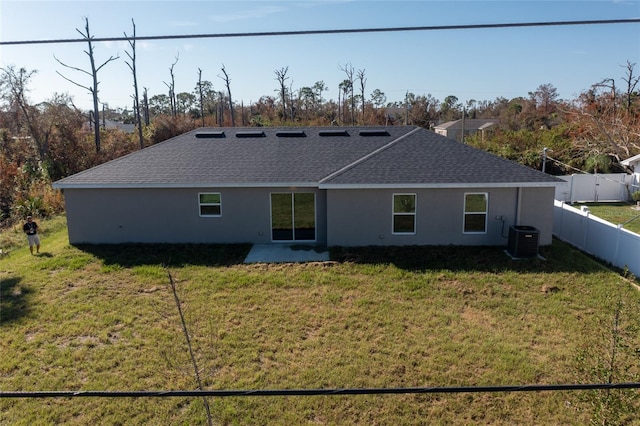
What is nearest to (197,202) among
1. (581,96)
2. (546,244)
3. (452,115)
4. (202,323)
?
(202,323)

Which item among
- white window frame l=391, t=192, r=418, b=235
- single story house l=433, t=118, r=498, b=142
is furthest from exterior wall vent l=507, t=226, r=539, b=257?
single story house l=433, t=118, r=498, b=142

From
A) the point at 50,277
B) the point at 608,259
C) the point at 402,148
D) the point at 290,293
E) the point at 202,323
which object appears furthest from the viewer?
the point at 402,148

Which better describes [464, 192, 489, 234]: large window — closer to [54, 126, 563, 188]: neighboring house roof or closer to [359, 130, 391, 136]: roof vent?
[54, 126, 563, 188]: neighboring house roof

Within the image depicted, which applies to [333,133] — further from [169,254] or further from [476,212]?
[169,254]

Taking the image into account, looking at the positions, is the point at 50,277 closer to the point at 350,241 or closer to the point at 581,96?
the point at 350,241

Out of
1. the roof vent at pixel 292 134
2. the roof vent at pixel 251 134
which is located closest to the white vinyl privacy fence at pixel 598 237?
the roof vent at pixel 292 134

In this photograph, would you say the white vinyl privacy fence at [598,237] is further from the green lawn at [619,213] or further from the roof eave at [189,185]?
the roof eave at [189,185]

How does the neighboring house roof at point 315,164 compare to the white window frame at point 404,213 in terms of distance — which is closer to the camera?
the neighboring house roof at point 315,164
